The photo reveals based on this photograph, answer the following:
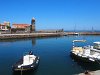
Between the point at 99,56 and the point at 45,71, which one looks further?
the point at 99,56

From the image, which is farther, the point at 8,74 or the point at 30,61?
the point at 30,61

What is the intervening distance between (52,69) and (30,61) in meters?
3.34

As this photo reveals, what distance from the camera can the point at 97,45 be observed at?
40.2m

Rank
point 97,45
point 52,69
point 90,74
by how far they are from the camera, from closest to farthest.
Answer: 1. point 90,74
2. point 52,69
3. point 97,45

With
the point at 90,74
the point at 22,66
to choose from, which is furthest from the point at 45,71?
the point at 90,74

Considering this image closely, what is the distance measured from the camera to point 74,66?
104 ft

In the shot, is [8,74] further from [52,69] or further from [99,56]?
[99,56]

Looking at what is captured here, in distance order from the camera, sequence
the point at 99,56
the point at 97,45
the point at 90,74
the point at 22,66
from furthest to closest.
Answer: the point at 97,45 → the point at 99,56 → the point at 22,66 → the point at 90,74

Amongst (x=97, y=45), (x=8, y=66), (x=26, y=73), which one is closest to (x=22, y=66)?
(x=26, y=73)

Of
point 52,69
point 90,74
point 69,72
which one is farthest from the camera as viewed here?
point 52,69

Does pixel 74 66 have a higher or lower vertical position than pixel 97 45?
lower

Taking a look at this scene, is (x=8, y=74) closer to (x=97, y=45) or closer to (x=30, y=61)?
(x=30, y=61)

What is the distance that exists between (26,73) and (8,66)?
222 inches

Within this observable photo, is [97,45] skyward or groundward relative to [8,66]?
skyward
